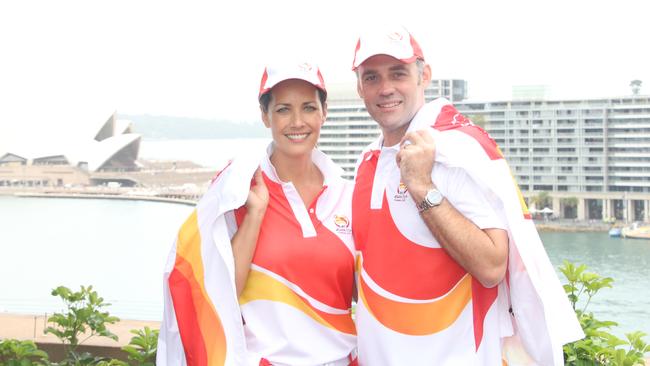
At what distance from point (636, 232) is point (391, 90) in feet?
97.5

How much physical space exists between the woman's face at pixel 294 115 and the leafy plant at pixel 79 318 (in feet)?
2.46

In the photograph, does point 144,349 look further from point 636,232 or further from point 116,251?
point 636,232

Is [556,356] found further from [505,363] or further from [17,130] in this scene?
[17,130]

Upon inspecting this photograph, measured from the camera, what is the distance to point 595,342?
1.55m

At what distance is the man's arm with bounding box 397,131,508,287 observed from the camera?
1.07 metres

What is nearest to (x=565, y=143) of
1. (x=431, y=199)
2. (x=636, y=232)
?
(x=636, y=232)

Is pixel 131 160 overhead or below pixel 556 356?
overhead

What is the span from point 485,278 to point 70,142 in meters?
36.3

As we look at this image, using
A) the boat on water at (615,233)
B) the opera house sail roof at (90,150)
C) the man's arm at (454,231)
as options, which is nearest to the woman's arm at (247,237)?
the man's arm at (454,231)

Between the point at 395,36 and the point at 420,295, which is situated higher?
the point at 395,36

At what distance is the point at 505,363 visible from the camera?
1.17 meters

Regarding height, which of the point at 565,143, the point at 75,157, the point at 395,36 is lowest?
the point at 395,36

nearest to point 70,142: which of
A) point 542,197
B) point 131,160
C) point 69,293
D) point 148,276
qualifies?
point 131,160

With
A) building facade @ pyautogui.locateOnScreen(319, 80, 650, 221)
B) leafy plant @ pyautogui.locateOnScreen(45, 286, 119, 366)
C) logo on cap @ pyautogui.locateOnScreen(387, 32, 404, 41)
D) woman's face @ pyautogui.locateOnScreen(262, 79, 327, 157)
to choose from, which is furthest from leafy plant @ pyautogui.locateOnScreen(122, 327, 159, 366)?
building facade @ pyautogui.locateOnScreen(319, 80, 650, 221)
